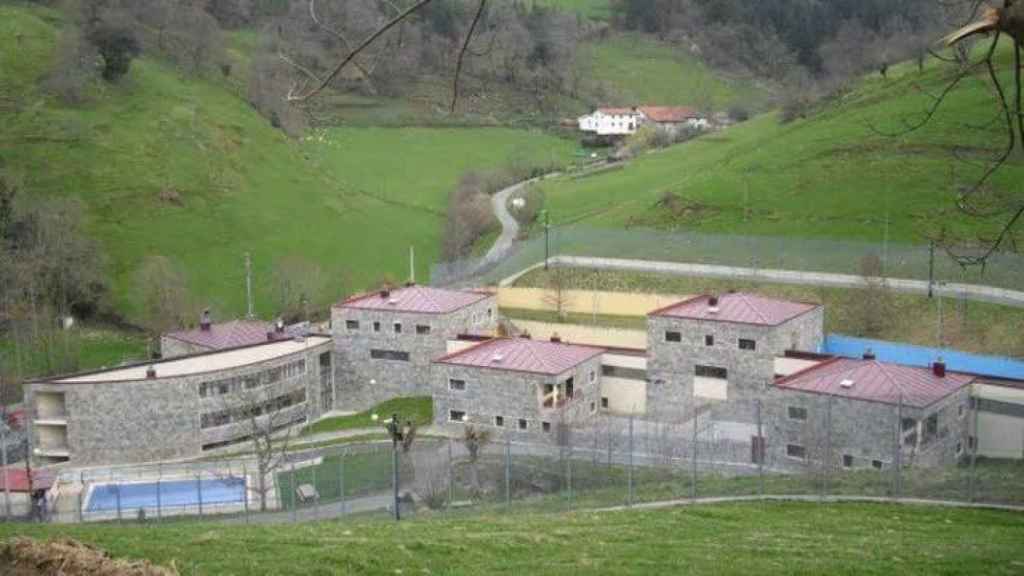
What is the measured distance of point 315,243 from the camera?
204 feet

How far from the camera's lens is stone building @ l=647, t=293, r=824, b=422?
36.9m

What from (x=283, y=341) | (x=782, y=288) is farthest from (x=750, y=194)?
(x=283, y=341)

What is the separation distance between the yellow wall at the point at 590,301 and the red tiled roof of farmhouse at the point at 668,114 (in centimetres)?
5590

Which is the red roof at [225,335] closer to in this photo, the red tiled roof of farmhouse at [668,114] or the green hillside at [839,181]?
the green hillside at [839,181]

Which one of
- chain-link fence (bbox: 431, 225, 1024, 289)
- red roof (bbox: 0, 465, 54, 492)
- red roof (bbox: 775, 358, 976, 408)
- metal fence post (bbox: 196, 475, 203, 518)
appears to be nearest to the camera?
metal fence post (bbox: 196, 475, 203, 518)

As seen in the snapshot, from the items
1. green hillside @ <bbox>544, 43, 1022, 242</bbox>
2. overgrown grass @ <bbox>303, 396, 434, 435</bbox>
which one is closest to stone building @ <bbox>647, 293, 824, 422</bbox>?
overgrown grass @ <bbox>303, 396, 434, 435</bbox>

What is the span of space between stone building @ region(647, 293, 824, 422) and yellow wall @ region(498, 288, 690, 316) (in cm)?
1016

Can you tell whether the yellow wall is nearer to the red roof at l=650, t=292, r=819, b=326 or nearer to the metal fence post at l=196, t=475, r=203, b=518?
the red roof at l=650, t=292, r=819, b=326

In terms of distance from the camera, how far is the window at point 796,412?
31.2m

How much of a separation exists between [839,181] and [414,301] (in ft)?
91.2

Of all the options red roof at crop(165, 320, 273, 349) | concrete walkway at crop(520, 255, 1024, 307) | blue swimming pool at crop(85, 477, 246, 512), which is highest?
concrete walkway at crop(520, 255, 1024, 307)

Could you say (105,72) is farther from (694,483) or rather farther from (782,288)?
Result: (694,483)

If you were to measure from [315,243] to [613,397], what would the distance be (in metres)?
26.8

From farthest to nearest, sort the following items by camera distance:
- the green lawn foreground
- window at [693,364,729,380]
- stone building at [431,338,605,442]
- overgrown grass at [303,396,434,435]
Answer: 1. overgrown grass at [303,396,434,435]
2. window at [693,364,729,380]
3. stone building at [431,338,605,442]
4. the green lawn foreground
